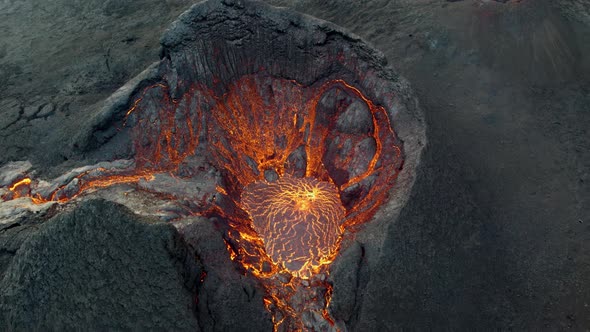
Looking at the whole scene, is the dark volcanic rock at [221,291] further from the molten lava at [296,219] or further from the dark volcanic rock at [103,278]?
the molten lava at [296,219]

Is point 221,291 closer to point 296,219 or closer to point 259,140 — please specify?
point 296,219

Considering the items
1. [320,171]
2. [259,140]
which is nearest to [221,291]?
[320,171]

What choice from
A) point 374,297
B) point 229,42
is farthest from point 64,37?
point 374,297

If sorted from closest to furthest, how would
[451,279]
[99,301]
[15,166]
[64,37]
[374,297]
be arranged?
1. [99,301]
2. [374,297]
3. [451,279]
4. [15,166]
5. [64,37]

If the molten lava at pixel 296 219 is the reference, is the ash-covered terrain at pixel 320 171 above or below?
above

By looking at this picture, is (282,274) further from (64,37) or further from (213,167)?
(64,37)

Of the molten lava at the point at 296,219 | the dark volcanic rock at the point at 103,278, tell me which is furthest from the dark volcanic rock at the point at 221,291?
the molten lava at the point at 296,219
